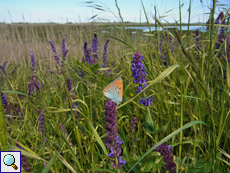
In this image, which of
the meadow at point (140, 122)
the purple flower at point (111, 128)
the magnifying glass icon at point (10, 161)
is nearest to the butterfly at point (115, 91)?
the meadow at point (140, 122)

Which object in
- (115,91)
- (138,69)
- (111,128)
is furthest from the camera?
(115,91)

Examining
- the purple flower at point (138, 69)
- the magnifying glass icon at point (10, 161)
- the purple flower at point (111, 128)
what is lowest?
the magnifying glass icon at point (10, 161)

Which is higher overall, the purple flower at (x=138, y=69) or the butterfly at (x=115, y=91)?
the purple flower at (x=138, y=69)

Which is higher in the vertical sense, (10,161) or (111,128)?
(111,128)

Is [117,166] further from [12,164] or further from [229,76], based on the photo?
[229,76]

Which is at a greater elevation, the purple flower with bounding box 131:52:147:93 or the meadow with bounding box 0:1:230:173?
the purple flower with bounding box 131:52:147:93

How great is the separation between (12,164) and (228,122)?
152 centimetres

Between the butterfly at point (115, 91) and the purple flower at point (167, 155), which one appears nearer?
the purple flower at point (167, 155)

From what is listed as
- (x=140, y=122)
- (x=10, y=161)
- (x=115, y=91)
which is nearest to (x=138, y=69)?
(x=115, y=91)

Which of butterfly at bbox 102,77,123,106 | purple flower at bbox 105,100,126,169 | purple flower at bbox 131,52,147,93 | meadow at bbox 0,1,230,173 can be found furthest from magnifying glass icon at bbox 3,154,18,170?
purple flower at bbox 131,52,147,93

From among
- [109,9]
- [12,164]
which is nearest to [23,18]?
[109,9]

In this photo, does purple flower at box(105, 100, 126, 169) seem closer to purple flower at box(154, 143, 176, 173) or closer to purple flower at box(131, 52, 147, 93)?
purple flower at box(154, 143, 176, 173)

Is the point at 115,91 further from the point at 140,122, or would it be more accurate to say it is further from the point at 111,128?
the point at 111,128

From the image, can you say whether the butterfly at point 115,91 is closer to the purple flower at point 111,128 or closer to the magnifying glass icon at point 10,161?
the purple flower at point 111,128
